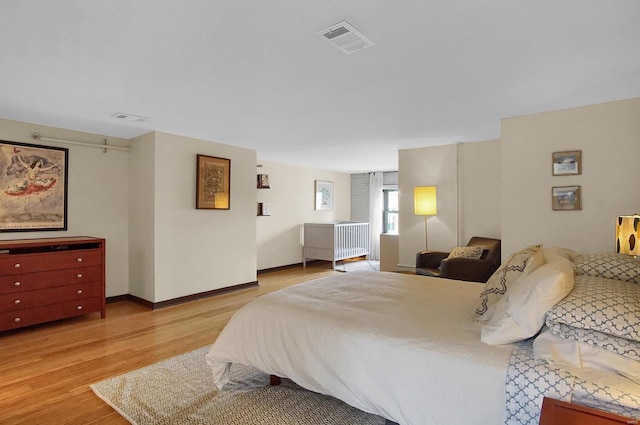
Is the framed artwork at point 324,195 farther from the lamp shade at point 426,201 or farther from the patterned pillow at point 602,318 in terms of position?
the patterned pillow at point 602,318

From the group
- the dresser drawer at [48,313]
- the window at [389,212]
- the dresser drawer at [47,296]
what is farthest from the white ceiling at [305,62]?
the window at [389,212]

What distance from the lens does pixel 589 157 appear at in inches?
128

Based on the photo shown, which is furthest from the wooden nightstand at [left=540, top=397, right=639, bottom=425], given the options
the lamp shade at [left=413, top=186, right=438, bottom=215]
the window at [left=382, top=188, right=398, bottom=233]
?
the window at [left=382, top=188, right=398, bottom=233]

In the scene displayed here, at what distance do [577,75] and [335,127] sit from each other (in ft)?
7.61

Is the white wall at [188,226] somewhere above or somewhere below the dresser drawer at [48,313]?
above

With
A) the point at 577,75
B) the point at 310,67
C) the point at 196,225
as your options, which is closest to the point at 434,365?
the point at 310,67

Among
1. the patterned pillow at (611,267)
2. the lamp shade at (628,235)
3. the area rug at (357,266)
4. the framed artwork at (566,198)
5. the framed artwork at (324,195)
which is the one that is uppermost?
the framed artwork at (324,195)

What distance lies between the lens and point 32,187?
387 cm

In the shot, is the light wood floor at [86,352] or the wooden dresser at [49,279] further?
the wooden dresser at [49,279]

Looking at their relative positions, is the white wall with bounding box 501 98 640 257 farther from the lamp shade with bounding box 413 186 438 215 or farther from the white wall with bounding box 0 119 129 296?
the white wall with bounding box 0 119 129 296

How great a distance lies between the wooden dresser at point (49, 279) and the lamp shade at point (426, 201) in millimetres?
4244

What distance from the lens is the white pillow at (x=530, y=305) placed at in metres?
1.43

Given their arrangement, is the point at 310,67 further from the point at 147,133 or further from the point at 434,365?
the point at 147,133

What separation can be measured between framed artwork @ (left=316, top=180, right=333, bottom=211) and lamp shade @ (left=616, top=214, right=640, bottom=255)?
6021 mm
